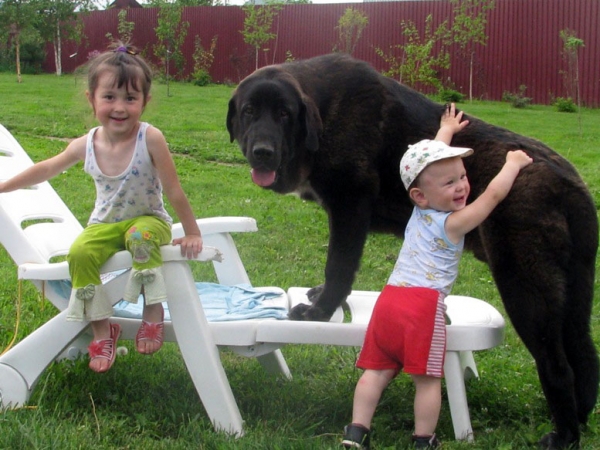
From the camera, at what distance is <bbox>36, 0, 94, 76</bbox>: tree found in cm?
2453

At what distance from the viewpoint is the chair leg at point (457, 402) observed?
3.17 m

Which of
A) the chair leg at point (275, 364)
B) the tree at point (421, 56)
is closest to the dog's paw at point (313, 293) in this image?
the chair leg at point (275, 364)

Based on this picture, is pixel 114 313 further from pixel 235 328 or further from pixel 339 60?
pixel 339 60

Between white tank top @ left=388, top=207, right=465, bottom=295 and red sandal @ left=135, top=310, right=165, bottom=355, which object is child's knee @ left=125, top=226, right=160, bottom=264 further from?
white tank top @ left=388, top=207, right=465, bottom=295

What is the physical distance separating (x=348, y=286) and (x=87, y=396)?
130cm

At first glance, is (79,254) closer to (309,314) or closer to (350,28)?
(309,314)

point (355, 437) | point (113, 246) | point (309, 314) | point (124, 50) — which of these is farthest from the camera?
point (309, 314)

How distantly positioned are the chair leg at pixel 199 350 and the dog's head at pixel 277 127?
27.0 inches

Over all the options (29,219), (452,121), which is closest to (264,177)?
(452,121)

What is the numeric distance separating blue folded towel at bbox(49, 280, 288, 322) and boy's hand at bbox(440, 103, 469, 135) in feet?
3.83

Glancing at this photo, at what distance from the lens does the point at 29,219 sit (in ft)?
12.8

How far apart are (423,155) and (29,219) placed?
83.1 inches

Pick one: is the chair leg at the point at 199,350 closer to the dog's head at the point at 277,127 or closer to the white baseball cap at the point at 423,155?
the dog's head at the point at 277,127

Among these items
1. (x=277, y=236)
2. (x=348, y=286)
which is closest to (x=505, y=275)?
(x=348, y=286)
